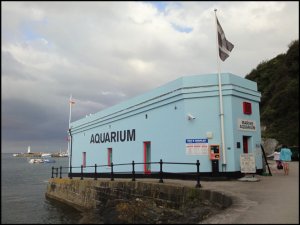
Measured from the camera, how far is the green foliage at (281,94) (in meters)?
7.45

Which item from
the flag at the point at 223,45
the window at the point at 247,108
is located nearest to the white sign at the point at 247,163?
the window at the point at 247,108

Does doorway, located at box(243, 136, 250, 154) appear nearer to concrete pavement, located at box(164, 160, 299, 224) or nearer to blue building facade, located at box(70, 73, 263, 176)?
blue building facade, located at box(70, 73, 263, 176)

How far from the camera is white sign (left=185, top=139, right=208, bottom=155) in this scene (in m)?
16.4

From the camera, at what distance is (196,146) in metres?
16.5

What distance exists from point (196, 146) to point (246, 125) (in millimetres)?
2753

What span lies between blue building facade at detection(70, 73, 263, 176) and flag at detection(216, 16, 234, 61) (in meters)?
1.09

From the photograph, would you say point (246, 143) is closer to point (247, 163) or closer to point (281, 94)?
point (247, 163)

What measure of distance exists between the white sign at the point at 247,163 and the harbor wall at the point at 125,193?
356cm

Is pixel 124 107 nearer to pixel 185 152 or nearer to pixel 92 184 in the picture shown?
pixel 92 184

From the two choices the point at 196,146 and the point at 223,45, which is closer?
the point at 196,146

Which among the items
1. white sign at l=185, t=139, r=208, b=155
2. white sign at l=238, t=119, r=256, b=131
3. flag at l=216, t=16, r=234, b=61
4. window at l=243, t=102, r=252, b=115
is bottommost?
white sign at l=185, t=139, r=208, b=155

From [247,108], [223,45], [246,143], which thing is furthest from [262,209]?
[223,45]

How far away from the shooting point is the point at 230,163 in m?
16.2

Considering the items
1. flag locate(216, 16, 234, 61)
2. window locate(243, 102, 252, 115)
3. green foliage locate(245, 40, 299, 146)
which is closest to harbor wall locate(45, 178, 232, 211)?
green foliage locate(245, 40, 299, 146)
